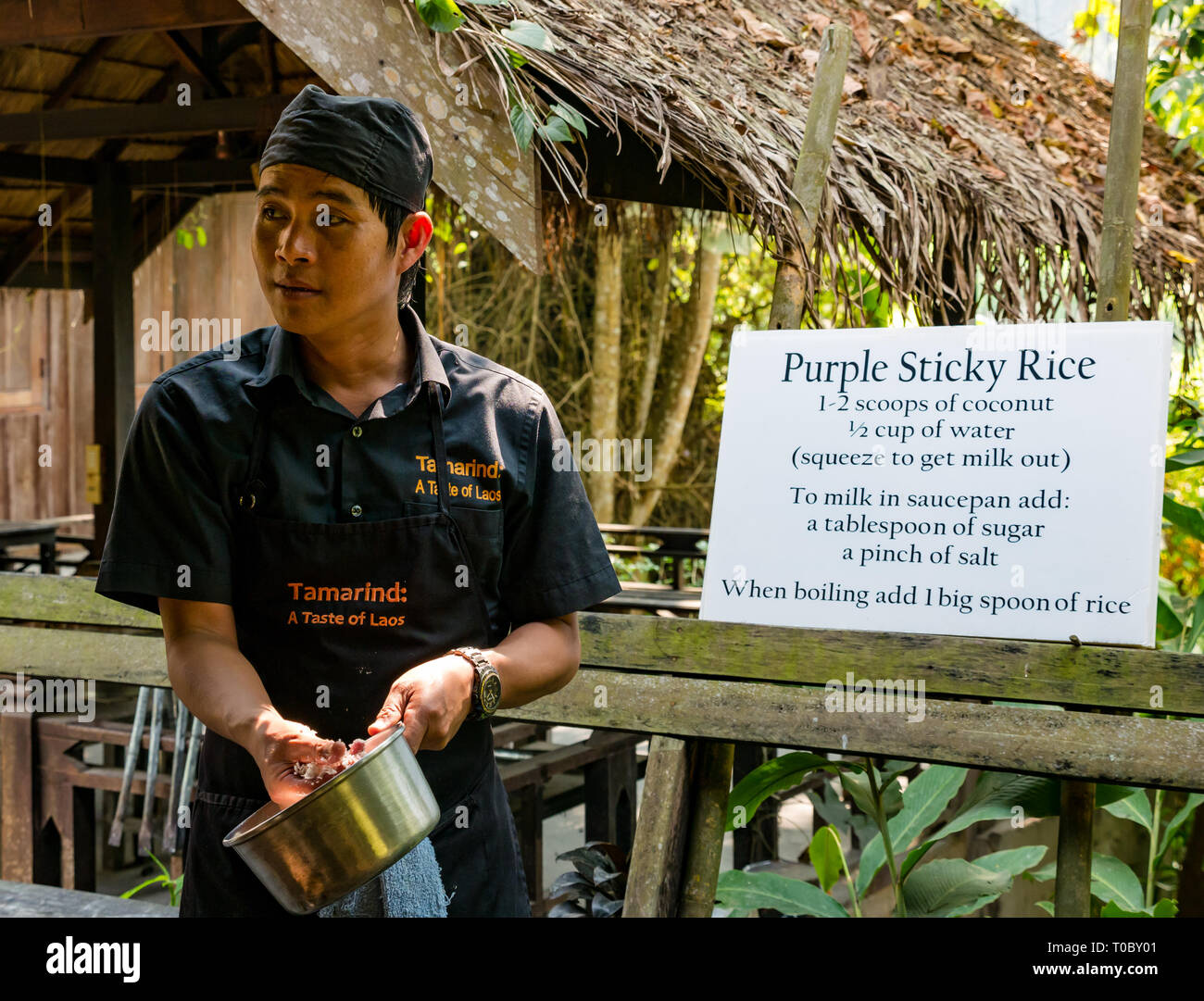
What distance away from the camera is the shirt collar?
1423 millimetres

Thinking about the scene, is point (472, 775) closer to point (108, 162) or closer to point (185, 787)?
point (185, 787)

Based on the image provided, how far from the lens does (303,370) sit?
1.47 metres

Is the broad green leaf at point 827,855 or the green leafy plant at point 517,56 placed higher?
the green leafy plant at point 517,56

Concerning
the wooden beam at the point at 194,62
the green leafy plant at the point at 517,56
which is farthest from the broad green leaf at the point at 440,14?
the wooden beam at the point at 194,62

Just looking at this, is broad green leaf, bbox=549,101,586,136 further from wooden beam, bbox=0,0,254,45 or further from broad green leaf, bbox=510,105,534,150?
wooden beam, bbox=0,0,254,45

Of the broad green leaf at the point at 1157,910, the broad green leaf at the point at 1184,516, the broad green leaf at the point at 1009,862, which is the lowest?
the broad green leaf at the point at 1157,910

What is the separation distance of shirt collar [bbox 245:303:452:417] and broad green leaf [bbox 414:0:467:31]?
1408mm

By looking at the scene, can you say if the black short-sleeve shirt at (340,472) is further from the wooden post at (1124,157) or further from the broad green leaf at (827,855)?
the wooden post at (1124,157)

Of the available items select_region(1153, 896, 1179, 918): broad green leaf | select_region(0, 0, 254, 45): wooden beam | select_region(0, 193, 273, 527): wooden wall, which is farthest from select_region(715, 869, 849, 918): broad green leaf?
select_region(0, 193, 273, 527): wooden wall

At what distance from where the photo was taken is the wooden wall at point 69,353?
8000 millimetres

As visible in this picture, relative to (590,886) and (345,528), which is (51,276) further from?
(345,528)

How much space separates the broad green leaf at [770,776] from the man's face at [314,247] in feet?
4.39

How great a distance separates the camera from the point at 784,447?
8.12ft
